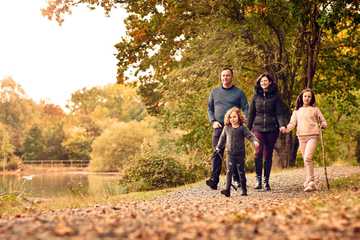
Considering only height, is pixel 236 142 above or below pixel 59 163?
below

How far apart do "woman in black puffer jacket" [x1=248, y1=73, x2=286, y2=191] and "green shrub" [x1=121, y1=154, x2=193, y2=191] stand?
578 cm

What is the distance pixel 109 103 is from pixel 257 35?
7536cm

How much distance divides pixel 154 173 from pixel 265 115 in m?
6.24

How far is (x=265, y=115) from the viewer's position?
10.8 metres

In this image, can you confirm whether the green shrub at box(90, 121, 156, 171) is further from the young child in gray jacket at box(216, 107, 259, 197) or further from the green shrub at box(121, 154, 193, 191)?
the young child in gray jacket at box(216, 107, 259, 197)

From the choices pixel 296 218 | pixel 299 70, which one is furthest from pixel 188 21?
pixel 296 218

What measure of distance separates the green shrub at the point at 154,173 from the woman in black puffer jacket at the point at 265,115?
19.0ft

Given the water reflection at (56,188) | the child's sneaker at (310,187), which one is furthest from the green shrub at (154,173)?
the child's sneaker at (310,187)

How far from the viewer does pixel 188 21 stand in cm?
1888

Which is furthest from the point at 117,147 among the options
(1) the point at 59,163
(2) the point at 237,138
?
(2) the point at 237,138

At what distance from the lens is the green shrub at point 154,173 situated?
16250mm

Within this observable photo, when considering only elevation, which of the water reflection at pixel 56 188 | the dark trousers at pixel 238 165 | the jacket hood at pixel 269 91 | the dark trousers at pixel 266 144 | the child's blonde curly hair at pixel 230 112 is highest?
the jacket hood at pixel 269 91

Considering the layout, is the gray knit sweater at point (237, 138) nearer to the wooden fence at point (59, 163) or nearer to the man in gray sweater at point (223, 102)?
the man in gray sweater at point (223, 102)

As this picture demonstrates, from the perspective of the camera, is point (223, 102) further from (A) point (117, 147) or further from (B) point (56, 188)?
(A) point (117, 147)
